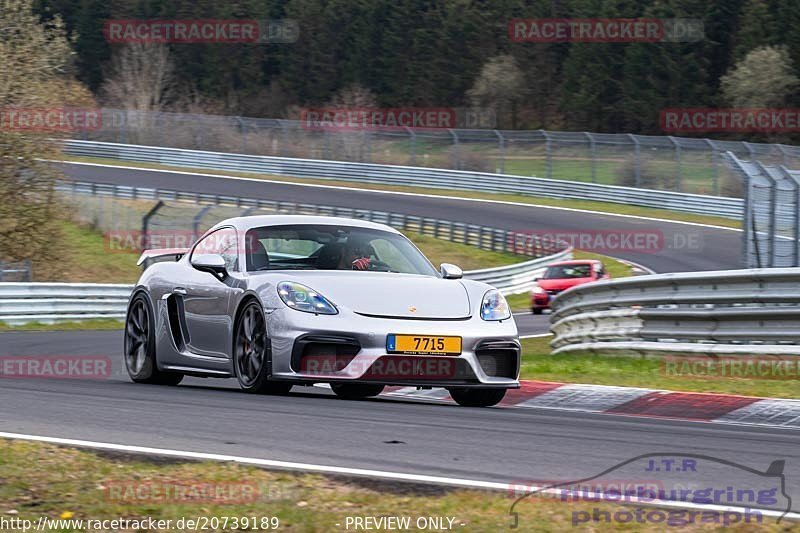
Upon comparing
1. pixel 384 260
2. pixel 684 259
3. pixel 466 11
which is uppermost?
pixel 466 11

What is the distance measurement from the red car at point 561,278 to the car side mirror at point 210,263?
1974 centimetres

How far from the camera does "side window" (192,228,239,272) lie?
976 centimetres

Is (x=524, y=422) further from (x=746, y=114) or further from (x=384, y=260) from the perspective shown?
(x=746, y=114)

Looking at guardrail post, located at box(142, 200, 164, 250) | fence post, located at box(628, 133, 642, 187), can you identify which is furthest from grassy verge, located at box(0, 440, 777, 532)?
fence post, located at box(628, 133, 642, 187)

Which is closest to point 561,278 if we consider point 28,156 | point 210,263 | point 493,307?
point 28,156

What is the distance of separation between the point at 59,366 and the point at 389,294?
5881 millimetres

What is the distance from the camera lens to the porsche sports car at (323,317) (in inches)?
338

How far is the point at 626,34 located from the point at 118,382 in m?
71.1

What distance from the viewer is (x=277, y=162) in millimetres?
57531

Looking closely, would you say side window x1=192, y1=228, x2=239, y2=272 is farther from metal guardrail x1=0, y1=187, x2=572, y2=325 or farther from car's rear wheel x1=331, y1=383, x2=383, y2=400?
metal guardrail x1=0, y1=187, x2=572, y2=325

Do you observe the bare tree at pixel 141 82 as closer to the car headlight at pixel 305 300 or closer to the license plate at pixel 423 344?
the car headlight at pixel 305 300

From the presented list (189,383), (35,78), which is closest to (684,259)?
(35,78)

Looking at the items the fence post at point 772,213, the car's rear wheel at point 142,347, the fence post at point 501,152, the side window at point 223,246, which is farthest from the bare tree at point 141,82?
the side window at point 223,246

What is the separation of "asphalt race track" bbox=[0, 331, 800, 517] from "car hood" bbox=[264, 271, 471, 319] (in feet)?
2.05
